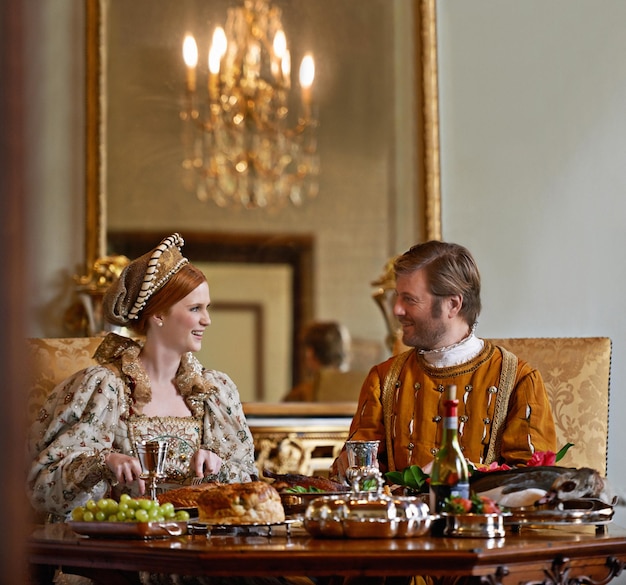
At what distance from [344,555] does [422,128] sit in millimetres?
2774

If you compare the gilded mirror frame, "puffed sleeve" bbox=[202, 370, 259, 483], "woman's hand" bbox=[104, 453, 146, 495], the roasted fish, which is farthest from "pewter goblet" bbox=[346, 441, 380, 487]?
the gilded mirror frame

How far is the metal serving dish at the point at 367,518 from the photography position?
1.86 metres

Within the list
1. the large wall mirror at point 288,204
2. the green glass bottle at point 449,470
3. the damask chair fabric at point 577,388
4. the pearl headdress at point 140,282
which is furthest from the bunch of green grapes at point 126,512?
the large wall mirror at point 288,204

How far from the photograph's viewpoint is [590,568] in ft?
6.35

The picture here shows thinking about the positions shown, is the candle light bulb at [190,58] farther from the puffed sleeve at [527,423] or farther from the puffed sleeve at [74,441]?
the puffed sleeve at [527,423]

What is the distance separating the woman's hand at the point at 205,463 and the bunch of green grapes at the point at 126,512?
54cm

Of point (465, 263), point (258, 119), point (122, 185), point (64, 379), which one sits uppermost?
point (258, 119)

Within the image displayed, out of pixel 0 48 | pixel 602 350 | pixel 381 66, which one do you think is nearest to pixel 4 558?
pixel 0 48

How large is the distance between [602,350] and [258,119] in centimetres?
168

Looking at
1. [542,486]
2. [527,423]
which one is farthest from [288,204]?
[542,486]

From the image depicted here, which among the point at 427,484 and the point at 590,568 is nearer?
the point at 590,568

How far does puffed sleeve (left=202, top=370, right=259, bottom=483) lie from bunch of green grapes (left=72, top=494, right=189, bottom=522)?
30.7 inches

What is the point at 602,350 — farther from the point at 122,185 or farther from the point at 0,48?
the point at 0,48

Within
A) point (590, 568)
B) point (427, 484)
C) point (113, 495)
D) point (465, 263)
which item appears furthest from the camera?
point (465, 263)
